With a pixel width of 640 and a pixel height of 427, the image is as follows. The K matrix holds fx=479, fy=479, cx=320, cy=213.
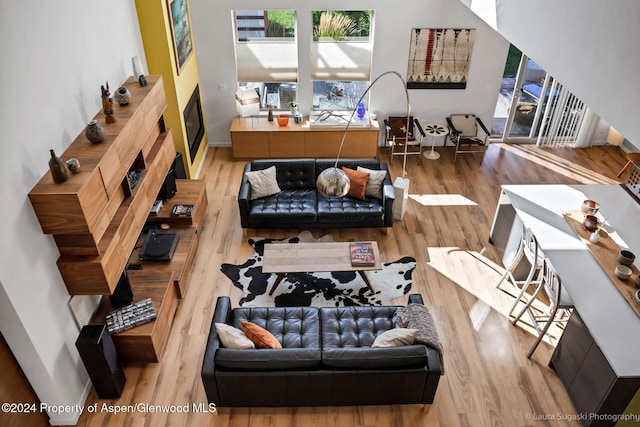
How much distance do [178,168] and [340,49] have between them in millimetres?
3541

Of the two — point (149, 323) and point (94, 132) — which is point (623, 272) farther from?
point (94, 132)

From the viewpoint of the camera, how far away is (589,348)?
4465 millimetres

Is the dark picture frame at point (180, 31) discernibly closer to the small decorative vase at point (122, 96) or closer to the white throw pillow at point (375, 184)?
the small decorative vase at point (122, 96)

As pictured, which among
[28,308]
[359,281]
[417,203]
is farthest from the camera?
[417,203]

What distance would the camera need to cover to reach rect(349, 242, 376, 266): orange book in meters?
5.76

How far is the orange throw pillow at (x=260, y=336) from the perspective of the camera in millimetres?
4504

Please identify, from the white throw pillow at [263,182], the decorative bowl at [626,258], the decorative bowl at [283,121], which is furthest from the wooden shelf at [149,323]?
the decorative bowl at [626,258]

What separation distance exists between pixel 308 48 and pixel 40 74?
16.8 feet

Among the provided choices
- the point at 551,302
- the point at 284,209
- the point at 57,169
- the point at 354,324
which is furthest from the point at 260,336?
the point at 551,302

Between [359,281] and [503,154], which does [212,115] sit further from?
[503,154]

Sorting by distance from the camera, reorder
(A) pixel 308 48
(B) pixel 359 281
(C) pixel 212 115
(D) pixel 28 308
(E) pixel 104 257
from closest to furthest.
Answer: (D) pixel 28 308 < (E) pixel 104 257 < (B) pixel 359 281 < (A) pixel 308 48 < (C) pixel 212 115

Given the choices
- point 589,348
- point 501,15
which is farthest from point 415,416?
point 501,15

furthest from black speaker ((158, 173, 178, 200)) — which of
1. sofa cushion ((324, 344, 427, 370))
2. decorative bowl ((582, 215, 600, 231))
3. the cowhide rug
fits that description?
decorative bowl ((582, 215, 600, 231))

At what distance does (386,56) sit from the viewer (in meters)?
8.42
